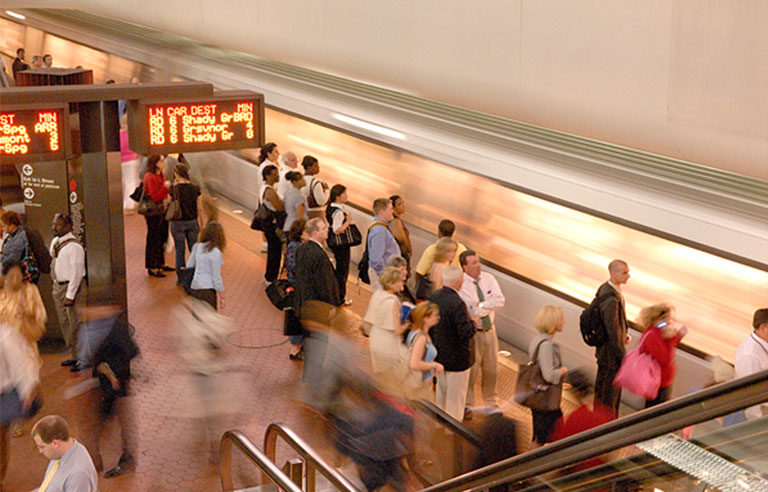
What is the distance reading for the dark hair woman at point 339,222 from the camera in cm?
1059

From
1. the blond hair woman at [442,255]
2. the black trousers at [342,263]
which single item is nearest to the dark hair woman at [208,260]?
the black trousers at [342,263]

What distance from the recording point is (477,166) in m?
9.52

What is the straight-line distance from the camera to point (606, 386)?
7934 mm

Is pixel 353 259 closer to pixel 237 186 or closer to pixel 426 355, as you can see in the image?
pixel 237 186

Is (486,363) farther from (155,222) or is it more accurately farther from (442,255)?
(155,222)

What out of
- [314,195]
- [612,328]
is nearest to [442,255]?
[612,328]

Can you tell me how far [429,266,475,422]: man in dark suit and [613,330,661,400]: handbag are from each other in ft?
3.89

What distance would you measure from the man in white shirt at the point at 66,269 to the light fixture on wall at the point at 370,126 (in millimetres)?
3696

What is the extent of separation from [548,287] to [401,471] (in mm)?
3510

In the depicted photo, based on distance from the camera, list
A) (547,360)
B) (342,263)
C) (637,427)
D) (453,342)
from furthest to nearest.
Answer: (342,263) → (453,342) → (547,360) → (637,427)

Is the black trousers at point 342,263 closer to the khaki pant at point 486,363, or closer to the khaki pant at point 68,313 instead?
the khaki pant at point 486,363

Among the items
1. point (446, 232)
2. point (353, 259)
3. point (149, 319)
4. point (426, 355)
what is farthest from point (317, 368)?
point (353, 259)

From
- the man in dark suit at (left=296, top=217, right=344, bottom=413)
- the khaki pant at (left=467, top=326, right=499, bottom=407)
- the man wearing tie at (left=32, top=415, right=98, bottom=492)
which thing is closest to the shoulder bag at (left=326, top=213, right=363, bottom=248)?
the man in dark suit at (left=296, top=217, right=344, bottom=413)

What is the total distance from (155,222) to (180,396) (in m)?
3.81
